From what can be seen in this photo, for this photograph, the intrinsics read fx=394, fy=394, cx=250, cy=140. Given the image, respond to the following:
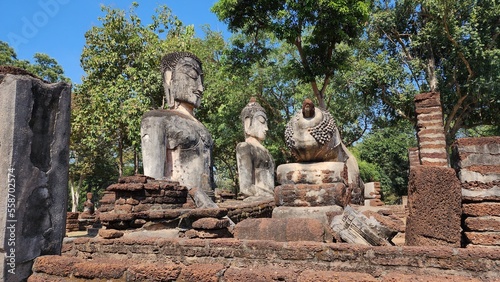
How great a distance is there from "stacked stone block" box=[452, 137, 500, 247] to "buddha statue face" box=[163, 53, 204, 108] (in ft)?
17.6

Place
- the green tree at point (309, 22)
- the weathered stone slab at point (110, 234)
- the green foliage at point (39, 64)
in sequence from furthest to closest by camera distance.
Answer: the green foliage at point (39, 64) < the green tree at point (309, 22) < the weathered stone slab at point (110, 234)

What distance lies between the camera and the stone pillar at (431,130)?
626cm

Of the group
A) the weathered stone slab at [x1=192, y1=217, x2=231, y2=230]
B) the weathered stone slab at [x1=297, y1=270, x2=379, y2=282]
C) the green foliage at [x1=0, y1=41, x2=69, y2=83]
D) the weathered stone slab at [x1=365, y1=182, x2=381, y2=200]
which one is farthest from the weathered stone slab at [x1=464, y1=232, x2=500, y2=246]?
the green foliage at [x1=0, y1=41, x2=69, y2=83]

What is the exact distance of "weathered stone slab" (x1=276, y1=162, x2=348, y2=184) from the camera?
449 cm

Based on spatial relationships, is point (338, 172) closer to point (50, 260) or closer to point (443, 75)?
point (50, 260)

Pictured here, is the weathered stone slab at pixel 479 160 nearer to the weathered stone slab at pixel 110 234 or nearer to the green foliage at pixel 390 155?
the weathered stone slab at pixel 110 234

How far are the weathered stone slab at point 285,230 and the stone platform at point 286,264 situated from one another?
2.70 ft

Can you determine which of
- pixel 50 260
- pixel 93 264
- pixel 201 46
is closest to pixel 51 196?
pixel 50 260

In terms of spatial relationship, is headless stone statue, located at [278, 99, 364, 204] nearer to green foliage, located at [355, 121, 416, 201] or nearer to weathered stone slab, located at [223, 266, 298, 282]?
weathered stone slab, located at [223, 266, 298, 282]

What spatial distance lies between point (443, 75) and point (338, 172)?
1321 cm

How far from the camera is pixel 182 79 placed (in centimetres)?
781

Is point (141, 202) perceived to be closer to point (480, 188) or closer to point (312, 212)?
point (312, 212)

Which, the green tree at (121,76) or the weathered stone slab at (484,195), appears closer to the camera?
the weathered stone slab at (484,195)

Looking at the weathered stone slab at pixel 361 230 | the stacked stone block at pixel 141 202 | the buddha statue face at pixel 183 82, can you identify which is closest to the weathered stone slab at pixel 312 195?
the weathered stone slab at pixel 361 230
